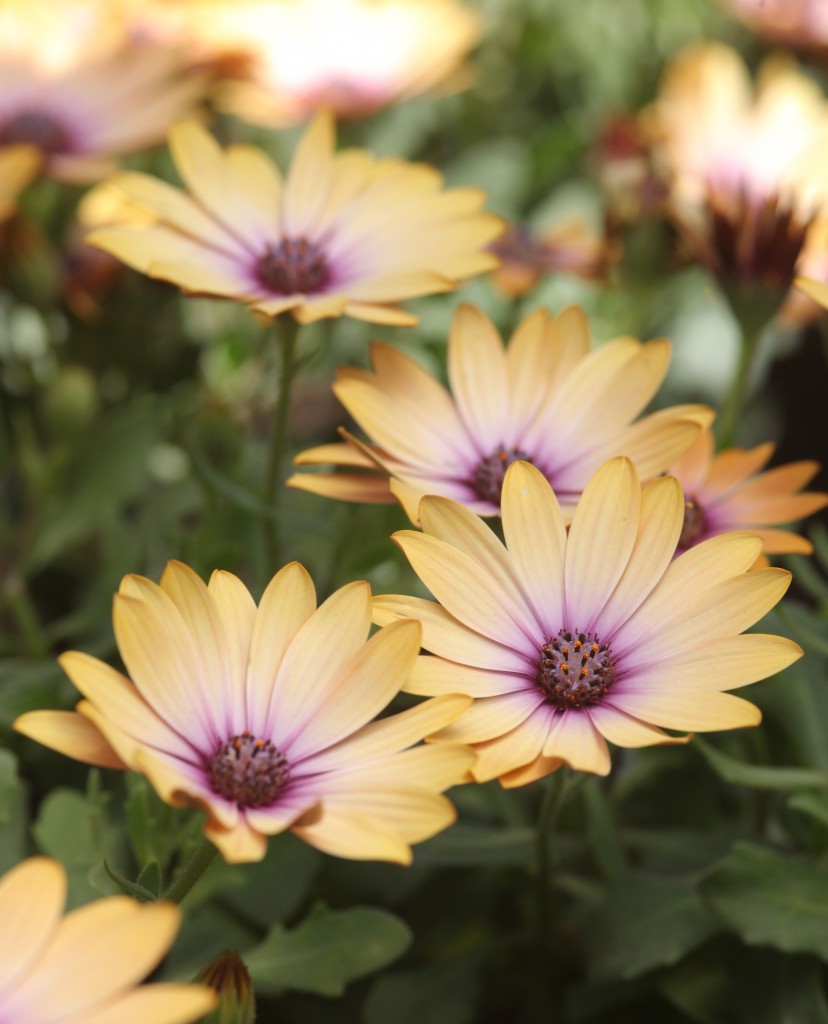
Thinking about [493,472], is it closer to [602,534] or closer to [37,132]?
[602,534]

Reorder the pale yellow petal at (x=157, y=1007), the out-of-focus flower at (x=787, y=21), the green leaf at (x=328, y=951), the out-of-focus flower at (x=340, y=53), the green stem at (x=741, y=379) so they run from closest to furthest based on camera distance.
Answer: the pale yellow petal at (x=157, y=1007) → the green leaf at (x=328, y=951) → the green stem at (x=741, y=379) → the out-of-focus flower at (x=340, y=53) → the out-of-focus flower at (x=787, y=21)

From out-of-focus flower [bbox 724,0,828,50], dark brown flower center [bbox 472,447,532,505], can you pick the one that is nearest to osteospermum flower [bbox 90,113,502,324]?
dark brown flower center [bbox 472,447,532,505]

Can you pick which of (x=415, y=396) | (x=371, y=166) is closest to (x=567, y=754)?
(x=415, y=396)

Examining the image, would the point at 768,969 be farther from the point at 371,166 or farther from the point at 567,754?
the point at 371,166

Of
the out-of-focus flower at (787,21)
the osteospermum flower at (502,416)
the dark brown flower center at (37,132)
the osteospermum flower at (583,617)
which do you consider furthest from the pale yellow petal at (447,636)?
the out-of-focus flower at (787,21)

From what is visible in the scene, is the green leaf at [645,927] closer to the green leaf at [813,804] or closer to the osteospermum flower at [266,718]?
the green leaf at [813,804]

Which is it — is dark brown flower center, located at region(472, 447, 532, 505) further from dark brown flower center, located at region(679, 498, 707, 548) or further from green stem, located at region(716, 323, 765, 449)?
green stem, located at region(716, 323, 765, 449)
